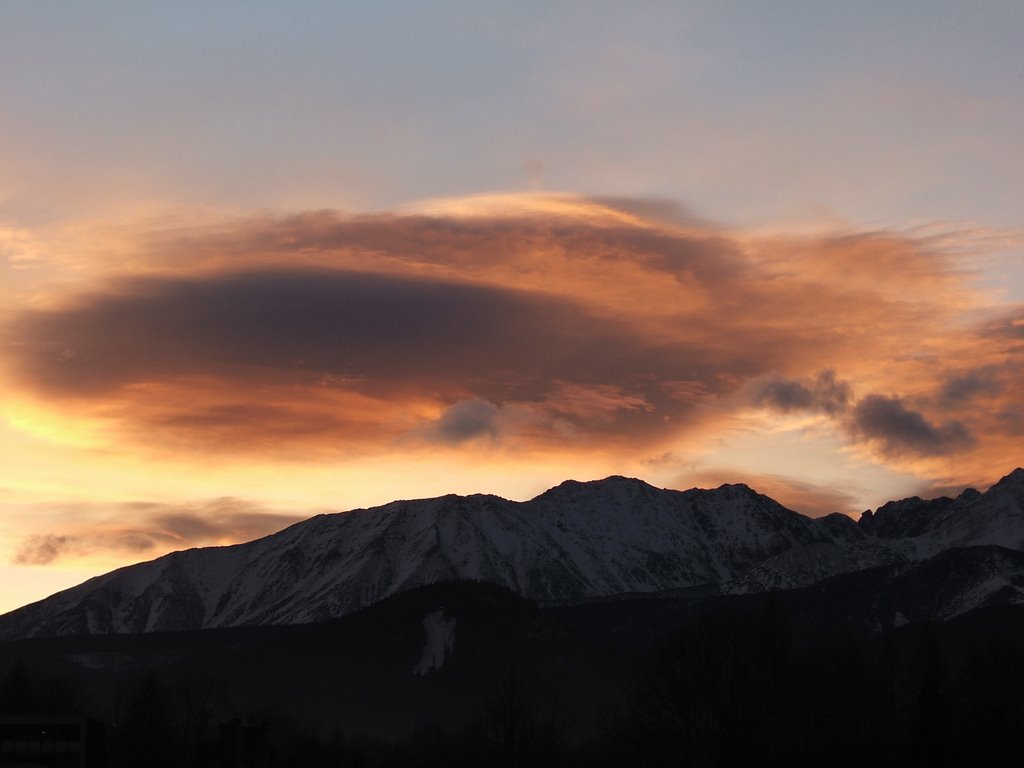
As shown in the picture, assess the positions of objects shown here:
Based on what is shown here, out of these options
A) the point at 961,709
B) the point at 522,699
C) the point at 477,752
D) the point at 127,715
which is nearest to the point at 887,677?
the point at 961,709

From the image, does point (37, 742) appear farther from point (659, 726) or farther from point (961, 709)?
point (961, 709)

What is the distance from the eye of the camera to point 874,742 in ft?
474

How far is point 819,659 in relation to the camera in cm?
16288

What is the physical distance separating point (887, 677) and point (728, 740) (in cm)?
3824

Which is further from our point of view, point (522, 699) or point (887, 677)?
point (522, 699)

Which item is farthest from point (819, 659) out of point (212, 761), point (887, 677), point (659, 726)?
point (212, 761)

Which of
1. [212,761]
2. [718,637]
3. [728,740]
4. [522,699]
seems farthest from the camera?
[522,699]

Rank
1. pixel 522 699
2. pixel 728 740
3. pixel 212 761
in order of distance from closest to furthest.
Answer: pixel 728 740, pixel 212 761, pixel 522 699

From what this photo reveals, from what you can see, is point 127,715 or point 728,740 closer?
point 728,740

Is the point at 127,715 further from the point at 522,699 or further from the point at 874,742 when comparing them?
the point at 874,742

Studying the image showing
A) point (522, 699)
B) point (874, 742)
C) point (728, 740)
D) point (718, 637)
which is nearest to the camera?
point (728, 740)

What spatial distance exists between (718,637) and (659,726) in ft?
49.7

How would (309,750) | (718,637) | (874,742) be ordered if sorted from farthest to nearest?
(309,750) → (874,742) → (718,637)

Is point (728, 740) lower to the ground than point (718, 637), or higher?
lower
